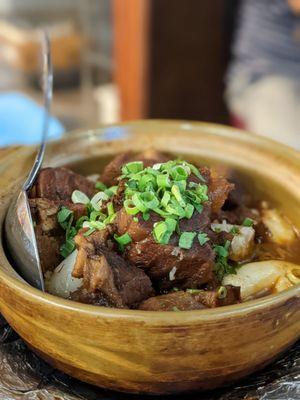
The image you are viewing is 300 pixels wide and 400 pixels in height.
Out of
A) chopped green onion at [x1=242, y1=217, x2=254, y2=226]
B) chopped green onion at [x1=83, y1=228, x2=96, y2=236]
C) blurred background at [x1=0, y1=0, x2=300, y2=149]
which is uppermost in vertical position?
chopped green onion at [x1=83, y1=228, x2=96, y2=236]

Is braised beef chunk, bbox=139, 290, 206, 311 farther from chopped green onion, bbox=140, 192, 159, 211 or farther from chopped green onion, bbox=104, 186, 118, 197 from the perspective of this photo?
chopped green onion, bbox=104, 186, 118, 197

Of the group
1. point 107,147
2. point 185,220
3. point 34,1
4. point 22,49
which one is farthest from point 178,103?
point 185,220

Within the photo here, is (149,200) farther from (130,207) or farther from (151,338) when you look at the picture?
(151,338)

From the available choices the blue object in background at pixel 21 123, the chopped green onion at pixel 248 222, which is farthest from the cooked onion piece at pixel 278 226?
the blue object in background at pixel 21 123

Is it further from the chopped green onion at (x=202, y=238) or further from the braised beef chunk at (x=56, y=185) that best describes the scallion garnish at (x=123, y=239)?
the braised beef chunk at (x=56, y=185)

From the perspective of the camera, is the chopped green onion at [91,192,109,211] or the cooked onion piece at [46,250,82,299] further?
the chopped green onion at [91,192,109,211]

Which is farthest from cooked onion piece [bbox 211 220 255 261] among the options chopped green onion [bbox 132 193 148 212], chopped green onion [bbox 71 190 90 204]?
chopped green onion [bbox 71 190 90 204]

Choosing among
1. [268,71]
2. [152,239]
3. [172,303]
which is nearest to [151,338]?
[172,303]
